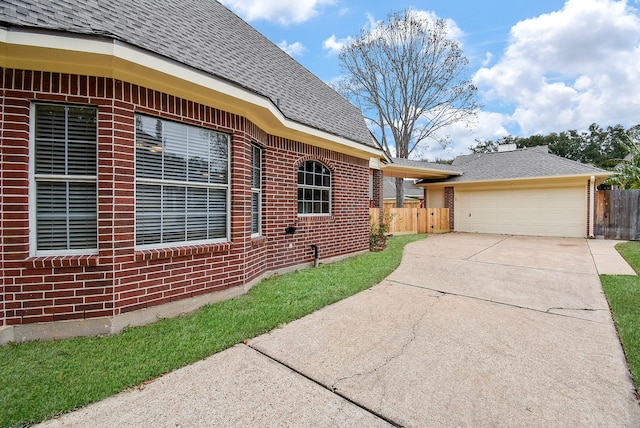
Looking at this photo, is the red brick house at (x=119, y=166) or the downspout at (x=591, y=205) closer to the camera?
the red brick house at (x=119, y=166)

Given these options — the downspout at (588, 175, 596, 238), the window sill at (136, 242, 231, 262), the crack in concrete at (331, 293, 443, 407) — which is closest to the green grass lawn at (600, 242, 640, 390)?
the crack in concrete at (331, 293, 443, 407)

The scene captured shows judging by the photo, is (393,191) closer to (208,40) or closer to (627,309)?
(627,309)

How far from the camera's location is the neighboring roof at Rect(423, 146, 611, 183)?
1297 centimetres

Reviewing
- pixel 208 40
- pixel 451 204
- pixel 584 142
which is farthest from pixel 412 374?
pixel 584 142

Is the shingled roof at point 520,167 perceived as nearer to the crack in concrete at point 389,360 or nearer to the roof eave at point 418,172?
the roof eave at point 418,172

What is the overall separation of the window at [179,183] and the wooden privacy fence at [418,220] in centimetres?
1136

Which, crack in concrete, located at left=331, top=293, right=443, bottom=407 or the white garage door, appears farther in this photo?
the white garage door

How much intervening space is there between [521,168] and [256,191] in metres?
14.6

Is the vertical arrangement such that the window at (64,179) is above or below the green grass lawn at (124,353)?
above

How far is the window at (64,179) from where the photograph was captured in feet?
11.2

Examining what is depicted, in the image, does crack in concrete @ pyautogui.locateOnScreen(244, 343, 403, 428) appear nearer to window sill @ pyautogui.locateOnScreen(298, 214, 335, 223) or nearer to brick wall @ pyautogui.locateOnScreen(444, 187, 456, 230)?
window sill @ pyautogui.locateOnScreen(298, 214, 335, 223)

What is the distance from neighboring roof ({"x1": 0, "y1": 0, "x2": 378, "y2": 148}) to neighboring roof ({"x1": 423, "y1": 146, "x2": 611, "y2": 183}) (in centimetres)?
908

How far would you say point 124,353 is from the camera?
10.1 feet

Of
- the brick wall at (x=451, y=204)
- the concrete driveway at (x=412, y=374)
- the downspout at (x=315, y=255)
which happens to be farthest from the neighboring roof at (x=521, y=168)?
the downspout at (x=315, y=255)
